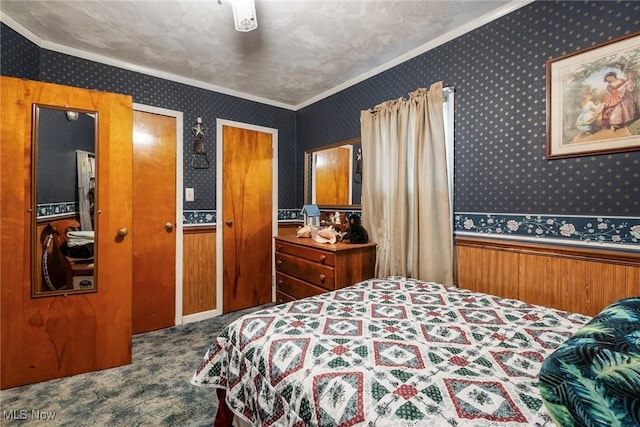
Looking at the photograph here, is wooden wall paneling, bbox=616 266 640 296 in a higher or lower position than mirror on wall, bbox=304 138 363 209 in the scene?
lower

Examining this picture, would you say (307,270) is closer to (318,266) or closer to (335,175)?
(318,266)

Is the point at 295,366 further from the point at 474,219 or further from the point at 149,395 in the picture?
the point at 474,219

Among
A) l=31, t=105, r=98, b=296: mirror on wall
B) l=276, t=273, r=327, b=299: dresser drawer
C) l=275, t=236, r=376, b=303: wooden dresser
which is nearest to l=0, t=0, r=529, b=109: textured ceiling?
l=31, t=105, r=98, b=296: mirror on wall

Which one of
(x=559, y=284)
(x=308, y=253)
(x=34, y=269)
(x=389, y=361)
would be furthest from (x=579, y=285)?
(x=34, y=269)

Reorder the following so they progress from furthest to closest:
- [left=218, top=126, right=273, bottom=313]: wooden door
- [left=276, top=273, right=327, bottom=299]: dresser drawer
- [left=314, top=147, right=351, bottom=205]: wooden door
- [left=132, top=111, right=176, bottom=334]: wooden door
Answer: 1. [left=218, top=126, right=273, bottom=313]: wooden door
2. [left=314, top=147, right=351, bottom=205]: wooden door
3. [left=132, top=111, right=176, bottom=334]: wooden door
4. [left=276, top=273, right=327, bottom=299]: dresser drawer

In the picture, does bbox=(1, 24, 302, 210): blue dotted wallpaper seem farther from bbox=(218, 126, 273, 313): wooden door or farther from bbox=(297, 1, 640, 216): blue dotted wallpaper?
bbox=(297, 1, 640, 216): blue dotted wallpaper

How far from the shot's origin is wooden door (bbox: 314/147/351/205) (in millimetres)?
3176

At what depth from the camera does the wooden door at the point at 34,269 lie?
189cm

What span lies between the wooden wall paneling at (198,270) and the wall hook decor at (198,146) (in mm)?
694

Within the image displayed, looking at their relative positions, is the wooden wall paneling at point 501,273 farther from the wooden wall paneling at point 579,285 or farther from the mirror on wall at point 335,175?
the mirror on wall at point 335,175

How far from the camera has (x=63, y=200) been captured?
203cm

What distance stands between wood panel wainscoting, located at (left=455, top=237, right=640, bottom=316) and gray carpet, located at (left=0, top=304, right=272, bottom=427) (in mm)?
1973

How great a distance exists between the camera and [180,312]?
3.02 metres

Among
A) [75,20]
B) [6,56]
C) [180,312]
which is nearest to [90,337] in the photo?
[180,312]
